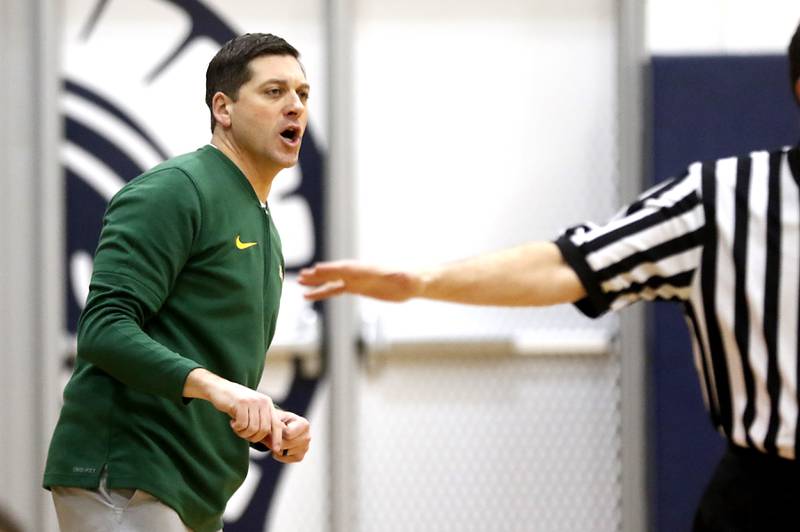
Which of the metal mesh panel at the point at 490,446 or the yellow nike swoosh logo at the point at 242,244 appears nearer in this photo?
the yellow nike swoosh logo at the point at 242,244

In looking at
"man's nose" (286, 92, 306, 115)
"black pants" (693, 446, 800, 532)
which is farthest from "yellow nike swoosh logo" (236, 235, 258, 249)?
"black pants" (693, 446, 800, 532)

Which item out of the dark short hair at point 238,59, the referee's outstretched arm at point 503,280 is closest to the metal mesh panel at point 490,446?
the referee's outstretched arm at point 503,280

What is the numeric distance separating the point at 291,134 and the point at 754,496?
1.04m

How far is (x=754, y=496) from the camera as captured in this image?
190 centimetres

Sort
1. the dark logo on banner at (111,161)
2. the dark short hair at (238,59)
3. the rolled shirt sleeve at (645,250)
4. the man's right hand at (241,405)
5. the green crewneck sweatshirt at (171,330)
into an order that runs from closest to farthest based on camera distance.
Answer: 1. the man's right hand at (241,405)
2. the green crewneck sweatshirt at (171,330)
3. the rolled shirt sleeve at (645,250)
4. the dark short hair at (238,59)
5. the dark logo on banner at (111,161)

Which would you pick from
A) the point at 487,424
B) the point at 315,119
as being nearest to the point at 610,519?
the point at 487,424

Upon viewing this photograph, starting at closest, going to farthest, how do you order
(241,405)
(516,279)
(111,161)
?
(241,405) → (516,279) → (111,161)

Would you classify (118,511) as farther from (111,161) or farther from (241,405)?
(111,161)

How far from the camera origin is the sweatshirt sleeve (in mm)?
1796

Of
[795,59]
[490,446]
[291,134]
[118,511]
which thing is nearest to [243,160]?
[291,134]

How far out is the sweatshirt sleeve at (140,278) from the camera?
1.80 meters

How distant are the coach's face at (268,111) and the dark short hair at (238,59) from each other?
10 millimetres

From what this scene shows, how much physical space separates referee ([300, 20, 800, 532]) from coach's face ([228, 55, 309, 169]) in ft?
1.11

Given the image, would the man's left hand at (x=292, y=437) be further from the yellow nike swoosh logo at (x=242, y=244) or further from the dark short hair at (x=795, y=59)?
the dark short hair at (x=795, y=59)
